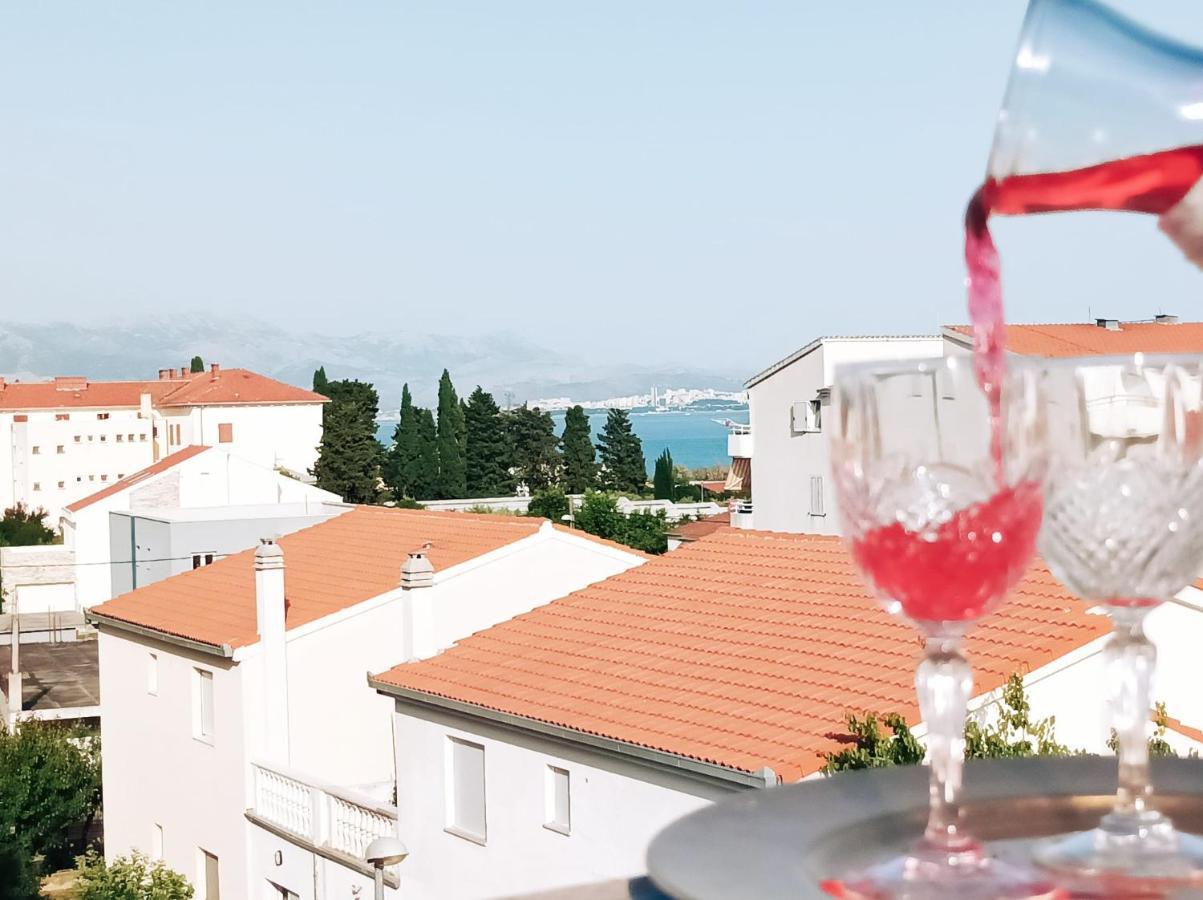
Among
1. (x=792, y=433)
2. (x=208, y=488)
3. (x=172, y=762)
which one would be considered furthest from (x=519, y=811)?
(x=208, y=488)

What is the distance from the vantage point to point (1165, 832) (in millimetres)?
1716

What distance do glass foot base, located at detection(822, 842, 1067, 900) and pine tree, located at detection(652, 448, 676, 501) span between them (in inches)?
3020

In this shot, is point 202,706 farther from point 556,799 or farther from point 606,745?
point 606,745

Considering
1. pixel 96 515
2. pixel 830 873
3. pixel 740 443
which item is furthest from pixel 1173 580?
pixel 96 515

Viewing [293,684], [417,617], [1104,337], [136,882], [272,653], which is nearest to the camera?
[417,617]

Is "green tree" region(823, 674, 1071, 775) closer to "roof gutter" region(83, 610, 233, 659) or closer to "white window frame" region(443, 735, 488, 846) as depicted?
"white window frame" region(443, 735, 488, 846)

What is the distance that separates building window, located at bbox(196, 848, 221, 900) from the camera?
A: 20.0m

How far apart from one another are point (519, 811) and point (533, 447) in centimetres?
7157

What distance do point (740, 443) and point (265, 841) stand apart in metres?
34.3

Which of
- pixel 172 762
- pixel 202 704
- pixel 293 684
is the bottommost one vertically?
pixel 172 762

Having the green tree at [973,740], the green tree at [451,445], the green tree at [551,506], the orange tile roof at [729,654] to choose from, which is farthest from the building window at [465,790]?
the green tree at [451,445]

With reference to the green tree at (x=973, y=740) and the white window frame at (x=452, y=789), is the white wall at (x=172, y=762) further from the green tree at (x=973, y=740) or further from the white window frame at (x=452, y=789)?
the green tree at (x=973, y=740)

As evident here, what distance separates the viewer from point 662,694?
12594 mm

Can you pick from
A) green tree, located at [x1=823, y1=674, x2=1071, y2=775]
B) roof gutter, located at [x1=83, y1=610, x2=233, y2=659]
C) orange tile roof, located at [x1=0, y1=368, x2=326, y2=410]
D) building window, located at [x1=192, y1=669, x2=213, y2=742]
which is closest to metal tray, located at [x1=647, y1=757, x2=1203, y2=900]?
green tree, located at [x1=823, y1=674, x2=1071, y2=775]
